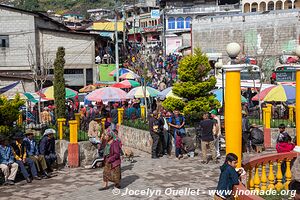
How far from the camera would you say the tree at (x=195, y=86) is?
16.9 metres

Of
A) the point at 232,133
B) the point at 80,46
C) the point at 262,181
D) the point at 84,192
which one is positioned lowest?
the point at 84,192

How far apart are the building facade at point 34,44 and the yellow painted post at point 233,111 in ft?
81.2

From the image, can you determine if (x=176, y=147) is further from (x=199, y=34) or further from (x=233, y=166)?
(x=199, y=34)

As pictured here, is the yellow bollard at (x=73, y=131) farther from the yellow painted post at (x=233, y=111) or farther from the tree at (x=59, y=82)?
the yellow painted post at (x=233, y=111)

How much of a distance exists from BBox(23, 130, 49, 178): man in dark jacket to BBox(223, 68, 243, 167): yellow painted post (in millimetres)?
6157

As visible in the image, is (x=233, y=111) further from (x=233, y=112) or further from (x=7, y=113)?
(x=7, y=113)

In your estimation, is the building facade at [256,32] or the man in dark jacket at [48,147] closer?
the man in dark jacket at [48,147]

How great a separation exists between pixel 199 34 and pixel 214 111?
1003 inches

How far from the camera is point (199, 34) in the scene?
41.2 metres

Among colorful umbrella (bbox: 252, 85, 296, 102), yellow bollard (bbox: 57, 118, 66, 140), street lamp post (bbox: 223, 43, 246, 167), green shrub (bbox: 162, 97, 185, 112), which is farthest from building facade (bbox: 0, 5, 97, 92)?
street lamp post (bbox: 223, 43, 246, 167)

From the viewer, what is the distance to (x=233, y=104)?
27.0 feet

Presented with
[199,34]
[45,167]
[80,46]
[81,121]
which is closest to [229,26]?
[199,34]

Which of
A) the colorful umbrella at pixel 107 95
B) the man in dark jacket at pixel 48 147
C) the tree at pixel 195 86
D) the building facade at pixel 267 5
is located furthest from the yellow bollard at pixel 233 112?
the building facade at pixel 267 5

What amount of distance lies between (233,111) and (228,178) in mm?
1364
